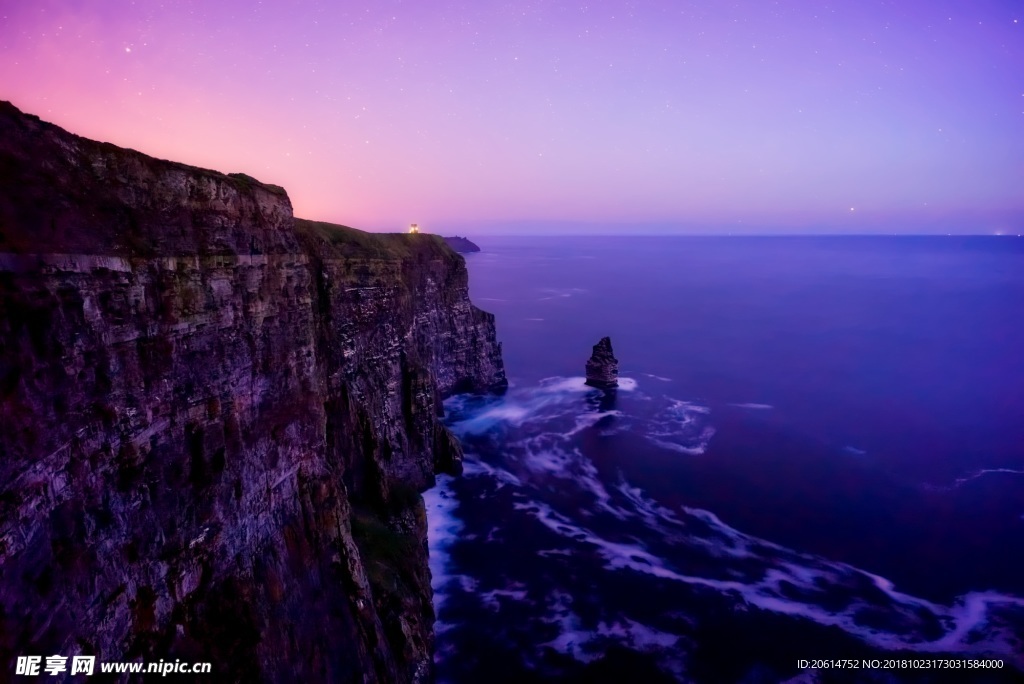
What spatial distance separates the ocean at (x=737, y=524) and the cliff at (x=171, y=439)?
10589 mm

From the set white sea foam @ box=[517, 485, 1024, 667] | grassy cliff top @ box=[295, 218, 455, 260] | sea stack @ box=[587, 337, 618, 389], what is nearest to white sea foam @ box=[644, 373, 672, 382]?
sea stack @ box=[587, 337, 618, 389]

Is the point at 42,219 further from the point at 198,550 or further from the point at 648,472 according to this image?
the point at 648,472

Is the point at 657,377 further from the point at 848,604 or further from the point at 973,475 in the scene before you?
the point at 848,604

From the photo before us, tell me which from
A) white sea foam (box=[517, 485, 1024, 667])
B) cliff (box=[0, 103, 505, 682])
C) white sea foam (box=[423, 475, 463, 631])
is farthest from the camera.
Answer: white sea foam (box=[423, 475, 463, 631])

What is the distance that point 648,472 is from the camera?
5288 centimetres

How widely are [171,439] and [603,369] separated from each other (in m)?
66.4

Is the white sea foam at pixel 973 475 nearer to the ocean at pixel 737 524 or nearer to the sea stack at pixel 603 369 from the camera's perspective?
the ocean at pixel 737 524

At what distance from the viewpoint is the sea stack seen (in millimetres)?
77938

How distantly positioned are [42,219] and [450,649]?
27961 mm

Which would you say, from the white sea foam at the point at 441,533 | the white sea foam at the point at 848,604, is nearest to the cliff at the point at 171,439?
the white sea foam at the point at 441,533

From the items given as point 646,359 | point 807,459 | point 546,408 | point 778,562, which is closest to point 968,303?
point 646,359

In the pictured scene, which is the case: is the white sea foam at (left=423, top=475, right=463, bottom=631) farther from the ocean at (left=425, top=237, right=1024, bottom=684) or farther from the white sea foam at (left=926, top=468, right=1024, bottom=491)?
the white sea foam at (left=926, top=468, right=1024, bottom=491)

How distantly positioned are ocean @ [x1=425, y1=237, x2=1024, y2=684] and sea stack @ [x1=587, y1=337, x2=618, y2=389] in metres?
1.87

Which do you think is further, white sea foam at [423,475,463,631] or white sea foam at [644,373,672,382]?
white sea foam at [644,373,672,382]
